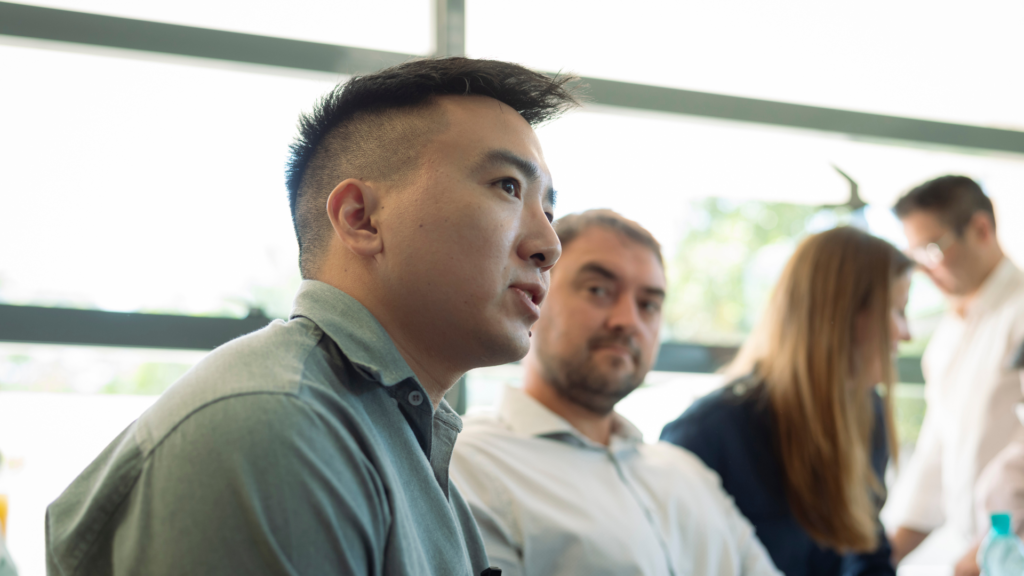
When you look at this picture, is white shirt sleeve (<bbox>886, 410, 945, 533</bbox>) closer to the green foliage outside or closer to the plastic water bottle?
the green foliage outside

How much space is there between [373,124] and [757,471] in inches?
54.2

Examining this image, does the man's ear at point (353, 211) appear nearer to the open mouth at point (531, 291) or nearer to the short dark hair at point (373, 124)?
the short dark hair at point (373, 124)

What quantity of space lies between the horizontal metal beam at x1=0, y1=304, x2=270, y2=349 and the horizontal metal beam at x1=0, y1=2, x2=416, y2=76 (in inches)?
24.3

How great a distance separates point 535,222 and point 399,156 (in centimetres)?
18

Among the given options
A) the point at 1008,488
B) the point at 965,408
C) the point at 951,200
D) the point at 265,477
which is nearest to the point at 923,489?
the point at 965,408

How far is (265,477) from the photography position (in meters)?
0.55

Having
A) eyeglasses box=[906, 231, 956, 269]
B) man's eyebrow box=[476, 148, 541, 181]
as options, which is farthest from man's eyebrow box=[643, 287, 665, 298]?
eyeglasses box=[906, 231, 956, 269]

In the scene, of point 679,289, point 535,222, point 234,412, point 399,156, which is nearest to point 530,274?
point 535,222

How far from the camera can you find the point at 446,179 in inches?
32.8

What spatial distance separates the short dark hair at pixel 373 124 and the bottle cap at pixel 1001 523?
1126 mm

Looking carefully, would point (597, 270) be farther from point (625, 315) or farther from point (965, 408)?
point (965, 408)

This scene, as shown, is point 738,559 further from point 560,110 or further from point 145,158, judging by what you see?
point 145,158

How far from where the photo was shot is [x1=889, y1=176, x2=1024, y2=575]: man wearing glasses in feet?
7.11

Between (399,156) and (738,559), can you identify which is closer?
(399,156)
